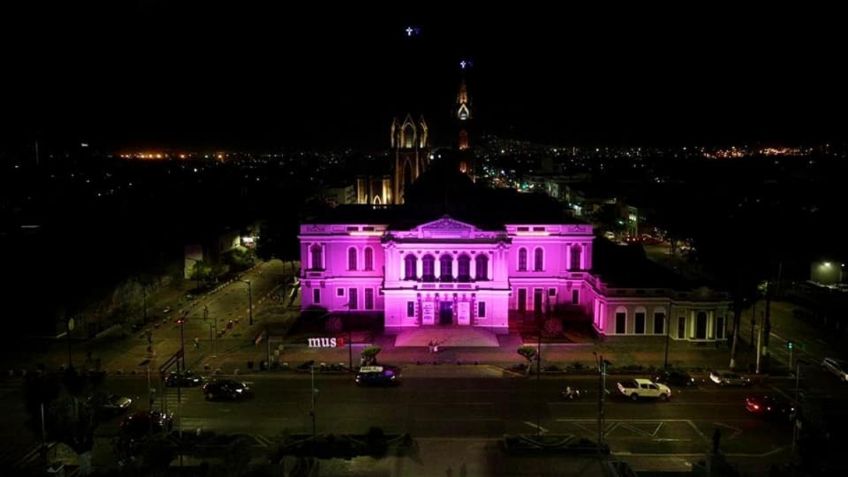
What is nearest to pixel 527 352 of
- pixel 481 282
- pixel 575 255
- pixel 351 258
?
pixel 481 282

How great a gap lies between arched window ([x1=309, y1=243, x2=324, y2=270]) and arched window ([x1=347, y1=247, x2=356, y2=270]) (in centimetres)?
212

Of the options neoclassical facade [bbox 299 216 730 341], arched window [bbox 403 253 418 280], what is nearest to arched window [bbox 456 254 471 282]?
neoclassical facade [bbox 299 216 730 341]

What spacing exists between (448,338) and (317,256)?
14045 mm

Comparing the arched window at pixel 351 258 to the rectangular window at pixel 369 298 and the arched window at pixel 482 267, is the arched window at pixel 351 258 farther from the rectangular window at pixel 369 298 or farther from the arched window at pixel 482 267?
the arched window at pixel 482 267

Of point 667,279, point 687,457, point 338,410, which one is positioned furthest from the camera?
point 667,279

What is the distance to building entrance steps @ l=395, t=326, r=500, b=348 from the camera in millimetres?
52406

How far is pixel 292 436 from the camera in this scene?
111ft

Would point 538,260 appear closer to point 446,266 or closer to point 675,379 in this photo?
point 446,266

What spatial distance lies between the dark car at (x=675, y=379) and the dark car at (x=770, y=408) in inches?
183

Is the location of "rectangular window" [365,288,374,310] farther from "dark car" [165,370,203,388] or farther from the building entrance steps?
"dark car" [165,370,203,388]

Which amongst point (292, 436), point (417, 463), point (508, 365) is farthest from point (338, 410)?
point (508, 365)

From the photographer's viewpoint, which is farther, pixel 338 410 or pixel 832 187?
pixel 832 187

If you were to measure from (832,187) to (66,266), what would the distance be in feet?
436

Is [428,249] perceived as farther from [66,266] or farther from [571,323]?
[66,266]
